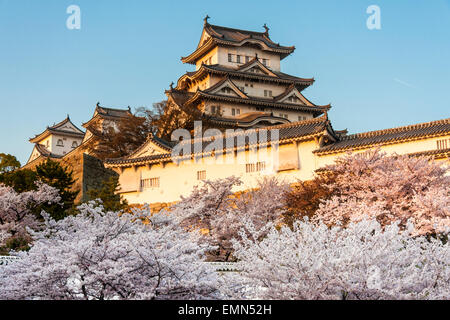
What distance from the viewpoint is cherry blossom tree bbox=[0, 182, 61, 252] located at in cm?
2403

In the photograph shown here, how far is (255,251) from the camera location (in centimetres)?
862

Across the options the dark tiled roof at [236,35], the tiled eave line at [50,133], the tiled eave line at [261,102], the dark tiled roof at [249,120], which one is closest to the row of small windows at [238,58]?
the dark tiled roof at [236,35]

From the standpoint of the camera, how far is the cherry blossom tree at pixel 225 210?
20.9m

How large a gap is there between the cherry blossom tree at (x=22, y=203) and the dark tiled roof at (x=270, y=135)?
271 inches

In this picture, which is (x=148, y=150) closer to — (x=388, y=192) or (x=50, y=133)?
(x=388, y=192)

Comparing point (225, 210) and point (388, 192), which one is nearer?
point (388, 192)

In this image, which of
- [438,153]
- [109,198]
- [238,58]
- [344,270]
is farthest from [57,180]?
[238,58]

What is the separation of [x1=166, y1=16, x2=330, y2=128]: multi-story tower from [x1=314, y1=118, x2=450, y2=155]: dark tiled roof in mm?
13911

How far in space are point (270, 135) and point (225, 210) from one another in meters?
7.45

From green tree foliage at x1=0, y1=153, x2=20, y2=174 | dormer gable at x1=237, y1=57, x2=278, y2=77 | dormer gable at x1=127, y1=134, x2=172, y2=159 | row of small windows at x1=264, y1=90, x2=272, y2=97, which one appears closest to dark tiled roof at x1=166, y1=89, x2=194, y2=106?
dormer gable at x1=237, y1=57, x2=278, y2=77

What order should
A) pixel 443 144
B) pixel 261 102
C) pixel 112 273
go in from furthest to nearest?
pixel 261 102 → pixel 443 144 → pixel 112 273

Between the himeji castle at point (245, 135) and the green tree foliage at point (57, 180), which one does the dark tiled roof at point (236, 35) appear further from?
the green tree foliage at point (57, 180)

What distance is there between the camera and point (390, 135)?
2611 centimetres
